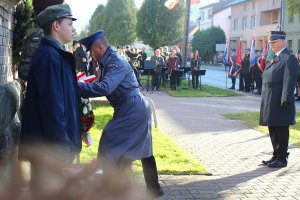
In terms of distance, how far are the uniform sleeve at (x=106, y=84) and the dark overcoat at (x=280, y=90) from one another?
10.7ft

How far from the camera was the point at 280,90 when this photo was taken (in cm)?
705

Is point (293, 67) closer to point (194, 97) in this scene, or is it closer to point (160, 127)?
point (160, 127)

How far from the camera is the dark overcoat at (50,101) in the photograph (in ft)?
9.62

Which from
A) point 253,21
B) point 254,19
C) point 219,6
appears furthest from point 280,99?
point 219,6

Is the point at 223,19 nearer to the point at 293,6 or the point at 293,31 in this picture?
the point at 293,31

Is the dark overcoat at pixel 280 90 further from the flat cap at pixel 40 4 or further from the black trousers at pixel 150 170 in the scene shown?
the flat cap at pixel 40 4

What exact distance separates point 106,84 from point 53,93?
1.40 m

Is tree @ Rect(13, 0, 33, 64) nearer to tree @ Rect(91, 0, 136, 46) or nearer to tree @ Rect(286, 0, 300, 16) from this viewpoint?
tree @ Rect(286, 0, 300, 16)

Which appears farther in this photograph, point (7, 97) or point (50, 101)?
point (7, 97)

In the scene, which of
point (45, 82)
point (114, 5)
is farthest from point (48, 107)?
point (114, 5)

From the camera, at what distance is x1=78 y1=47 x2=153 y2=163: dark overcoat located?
448 cm

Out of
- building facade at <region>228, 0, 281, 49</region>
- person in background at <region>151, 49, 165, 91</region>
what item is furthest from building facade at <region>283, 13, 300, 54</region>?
person in background at <region>151, 49, 165, 91</region>

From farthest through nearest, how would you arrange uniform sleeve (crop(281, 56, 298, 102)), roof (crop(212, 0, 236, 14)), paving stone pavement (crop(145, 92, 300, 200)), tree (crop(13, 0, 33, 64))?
1. roof (crop(212, 0, 236, 14))
2. uniform sleeve (crop(281, 56, 298, 102))
3. paving stone pavement (crop(145, 92, 300, 200))
4. tree (crop(13, 0, 33, 64))

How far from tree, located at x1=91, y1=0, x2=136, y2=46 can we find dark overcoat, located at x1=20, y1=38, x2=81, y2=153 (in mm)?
70640
